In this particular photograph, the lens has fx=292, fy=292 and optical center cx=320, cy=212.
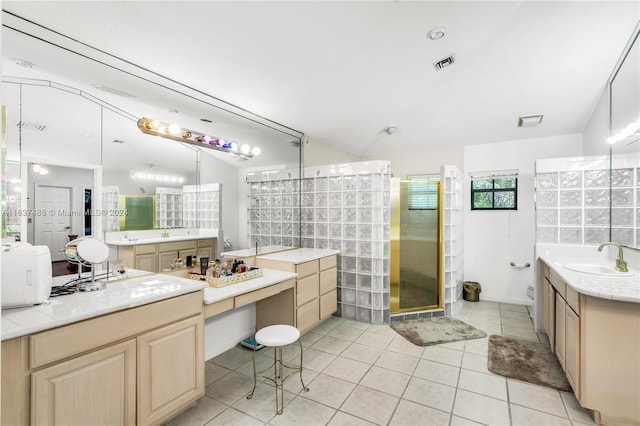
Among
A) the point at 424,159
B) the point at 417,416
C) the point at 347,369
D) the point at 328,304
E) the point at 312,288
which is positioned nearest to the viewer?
the point at 417,416

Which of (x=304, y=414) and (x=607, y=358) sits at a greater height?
(x=607, y=358)

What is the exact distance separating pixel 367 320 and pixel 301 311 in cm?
106

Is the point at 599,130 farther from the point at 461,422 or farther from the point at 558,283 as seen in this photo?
the point at 461,422

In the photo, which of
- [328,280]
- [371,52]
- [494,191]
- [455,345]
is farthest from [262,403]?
[494,191]

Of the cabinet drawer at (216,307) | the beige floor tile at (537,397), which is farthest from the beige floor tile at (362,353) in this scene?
the cabinet drawer at (216,307)

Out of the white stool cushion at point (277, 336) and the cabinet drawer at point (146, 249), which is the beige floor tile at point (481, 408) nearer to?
the white stool cushion at point (277, 336)

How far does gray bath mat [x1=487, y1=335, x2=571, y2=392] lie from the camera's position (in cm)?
243

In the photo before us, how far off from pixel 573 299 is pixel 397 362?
149cm

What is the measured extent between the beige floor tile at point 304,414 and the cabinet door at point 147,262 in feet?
4.53

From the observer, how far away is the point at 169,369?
179 cm

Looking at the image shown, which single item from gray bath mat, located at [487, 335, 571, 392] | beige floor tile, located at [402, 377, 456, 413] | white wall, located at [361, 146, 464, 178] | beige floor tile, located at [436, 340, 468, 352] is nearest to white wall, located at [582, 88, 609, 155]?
white wall, located at [361, 146, 464, 178]

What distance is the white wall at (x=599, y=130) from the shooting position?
10.4 ft

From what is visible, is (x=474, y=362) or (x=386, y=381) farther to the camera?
(x=474, y=362)

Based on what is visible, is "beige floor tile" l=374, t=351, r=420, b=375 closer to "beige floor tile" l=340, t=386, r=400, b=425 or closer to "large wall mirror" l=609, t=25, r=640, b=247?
"beige floor tile" l=340, t=386, r=400, b=425
